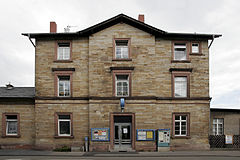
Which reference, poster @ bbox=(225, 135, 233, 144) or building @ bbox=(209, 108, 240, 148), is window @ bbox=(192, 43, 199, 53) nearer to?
building @ bbox=(209, 108, 240, 148)

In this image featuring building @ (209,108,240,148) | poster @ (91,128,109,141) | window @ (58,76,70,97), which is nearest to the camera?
poster @ (91,128,109,141)

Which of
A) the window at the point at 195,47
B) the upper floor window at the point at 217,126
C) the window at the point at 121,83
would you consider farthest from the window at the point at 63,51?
the upper floor window at the point at 217,126

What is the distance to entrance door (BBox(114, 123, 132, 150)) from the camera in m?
17.9

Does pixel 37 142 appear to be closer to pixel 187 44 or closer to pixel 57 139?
pixel 57 139

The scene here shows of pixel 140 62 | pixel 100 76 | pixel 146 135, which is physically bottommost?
pixel 146 135

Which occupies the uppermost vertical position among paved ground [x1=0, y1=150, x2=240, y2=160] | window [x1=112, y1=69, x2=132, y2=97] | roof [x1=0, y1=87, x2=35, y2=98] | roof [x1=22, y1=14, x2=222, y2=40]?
roof [x1=22, y1=14, x2=222, y2=40]

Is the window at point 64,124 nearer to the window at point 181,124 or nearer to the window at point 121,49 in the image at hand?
the window at point 121,49

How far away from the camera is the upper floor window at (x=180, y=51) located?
1892 centimetres

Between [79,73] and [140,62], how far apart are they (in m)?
5.57

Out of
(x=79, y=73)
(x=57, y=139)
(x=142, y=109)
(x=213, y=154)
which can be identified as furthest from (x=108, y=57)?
(x=213, y=154)

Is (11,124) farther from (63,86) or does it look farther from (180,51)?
(180,51)

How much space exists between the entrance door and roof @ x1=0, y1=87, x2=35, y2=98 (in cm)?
848

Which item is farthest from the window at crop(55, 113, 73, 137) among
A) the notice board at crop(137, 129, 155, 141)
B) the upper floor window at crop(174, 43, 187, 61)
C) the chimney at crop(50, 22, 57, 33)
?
the upper floor window at crop(174, 43, 187, 61)

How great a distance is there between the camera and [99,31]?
18.5 m
